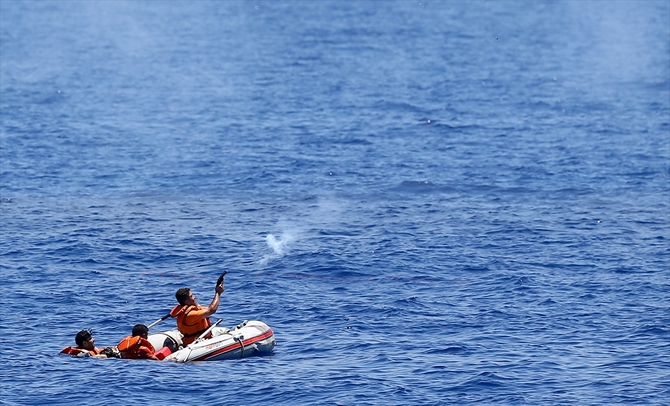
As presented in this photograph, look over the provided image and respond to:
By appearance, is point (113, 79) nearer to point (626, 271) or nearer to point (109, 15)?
point (109, 15)

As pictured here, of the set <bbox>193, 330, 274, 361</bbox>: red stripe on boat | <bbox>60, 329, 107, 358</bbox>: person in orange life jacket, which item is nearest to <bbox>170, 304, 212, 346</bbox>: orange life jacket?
<bbox>193, 330, 274, 361</bbox>: red stripe on boat

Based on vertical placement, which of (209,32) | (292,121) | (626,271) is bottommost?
(626,271)

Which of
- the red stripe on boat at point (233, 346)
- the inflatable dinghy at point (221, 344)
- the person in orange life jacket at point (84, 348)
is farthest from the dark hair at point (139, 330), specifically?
the red stripe on boat at point (233, 346)

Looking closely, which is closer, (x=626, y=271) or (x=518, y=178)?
Answer: (x=626, y=271)

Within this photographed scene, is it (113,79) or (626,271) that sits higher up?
(113,79)

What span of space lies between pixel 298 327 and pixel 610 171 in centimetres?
3426

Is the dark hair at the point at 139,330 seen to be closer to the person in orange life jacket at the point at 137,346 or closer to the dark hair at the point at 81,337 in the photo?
the person in orange life jacket at the point at 137,346

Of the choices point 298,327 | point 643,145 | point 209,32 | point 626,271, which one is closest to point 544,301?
point 626,271

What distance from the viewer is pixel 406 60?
4498 inches

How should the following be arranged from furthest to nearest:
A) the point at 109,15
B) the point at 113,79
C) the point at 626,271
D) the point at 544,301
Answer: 1. the point at 109,15
2. the point at 113,79
3. the point at 626,271
4. the point at 544,301

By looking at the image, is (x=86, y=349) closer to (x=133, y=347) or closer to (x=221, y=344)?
(x=133, y=347)

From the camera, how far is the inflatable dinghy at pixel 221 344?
43312 mm

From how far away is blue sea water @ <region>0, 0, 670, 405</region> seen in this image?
4250cm

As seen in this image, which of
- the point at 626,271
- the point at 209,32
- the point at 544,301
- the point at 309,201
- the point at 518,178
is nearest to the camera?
the point at 544,301
